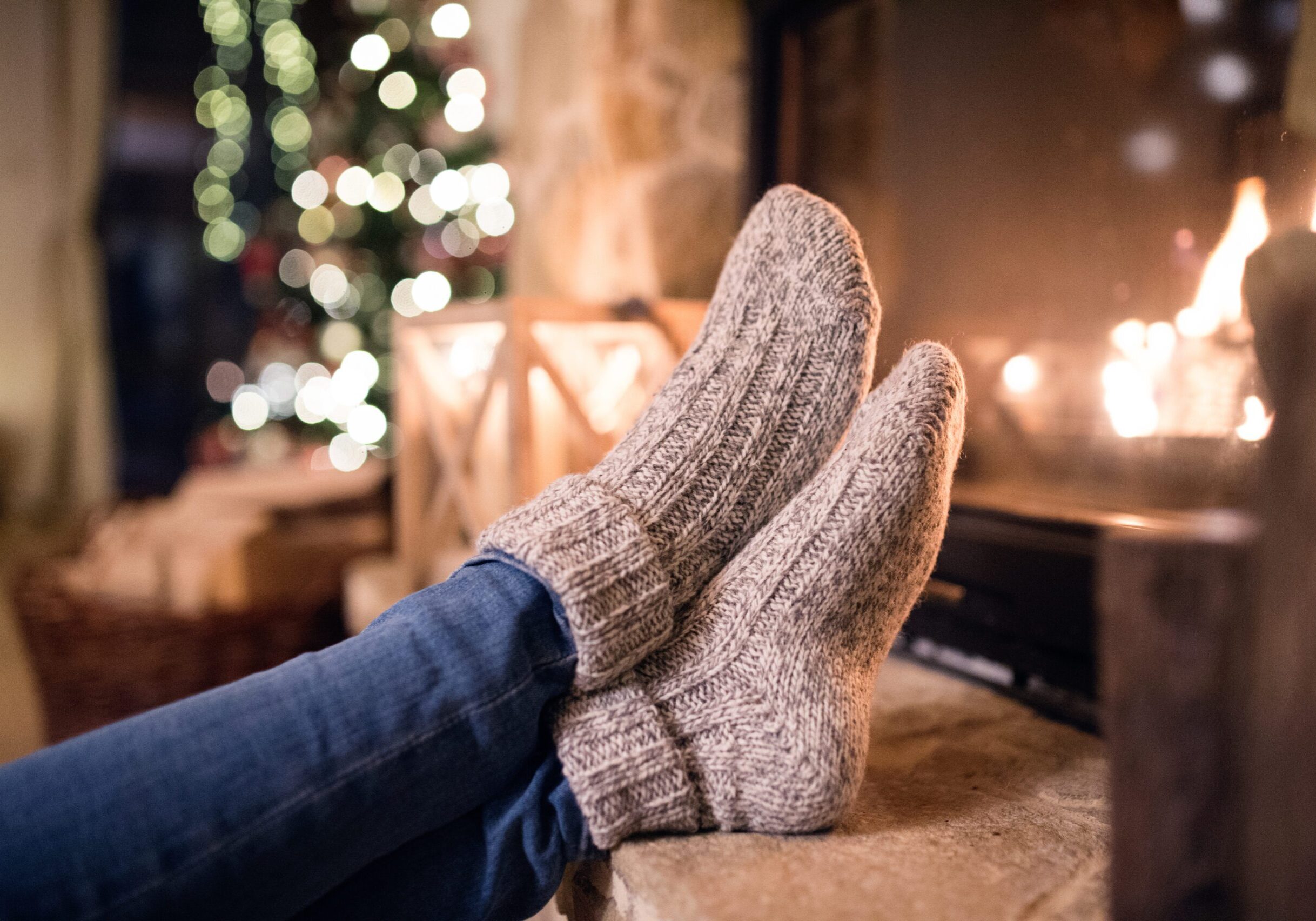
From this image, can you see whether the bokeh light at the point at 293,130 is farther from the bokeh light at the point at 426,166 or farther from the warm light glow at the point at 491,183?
the warm light glow at the point at 491,183

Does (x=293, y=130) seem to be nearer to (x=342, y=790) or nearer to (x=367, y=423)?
(x=367, y=423)

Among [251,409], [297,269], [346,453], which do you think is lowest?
[346,453]

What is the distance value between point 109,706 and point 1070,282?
1.42m

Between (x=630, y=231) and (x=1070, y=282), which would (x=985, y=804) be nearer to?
(x=1070, y=282)

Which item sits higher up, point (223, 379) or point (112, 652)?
point (223, 379)

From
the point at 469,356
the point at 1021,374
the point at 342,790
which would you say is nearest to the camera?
the point at 342,790

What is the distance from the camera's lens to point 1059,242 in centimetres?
87

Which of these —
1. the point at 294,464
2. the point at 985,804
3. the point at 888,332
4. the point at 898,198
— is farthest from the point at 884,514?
the point at 294,464

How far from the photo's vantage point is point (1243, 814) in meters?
0.30

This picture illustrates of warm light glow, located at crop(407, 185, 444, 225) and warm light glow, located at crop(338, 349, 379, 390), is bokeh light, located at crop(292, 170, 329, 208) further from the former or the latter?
warm light glow, located at crop(338, 349, 379, 390)

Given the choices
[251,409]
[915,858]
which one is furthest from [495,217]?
[915,858]

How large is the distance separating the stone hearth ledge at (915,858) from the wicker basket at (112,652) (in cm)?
87

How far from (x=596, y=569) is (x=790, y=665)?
0.15 m

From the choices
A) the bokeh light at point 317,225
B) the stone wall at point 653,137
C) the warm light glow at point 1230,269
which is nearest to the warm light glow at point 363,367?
the bokeh light at point 317,225
